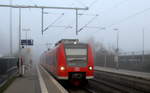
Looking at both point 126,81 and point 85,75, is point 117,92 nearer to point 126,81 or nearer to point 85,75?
point 85,75

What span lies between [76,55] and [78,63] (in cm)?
57

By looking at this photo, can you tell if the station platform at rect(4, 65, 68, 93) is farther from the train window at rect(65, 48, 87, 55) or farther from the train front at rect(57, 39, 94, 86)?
the train window at rect(65, 48, 87, 55)

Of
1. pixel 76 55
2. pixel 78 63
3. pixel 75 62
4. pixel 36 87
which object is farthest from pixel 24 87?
pixel 76 55

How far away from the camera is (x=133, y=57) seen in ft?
158

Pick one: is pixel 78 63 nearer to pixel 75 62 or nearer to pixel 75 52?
pixel 75 62

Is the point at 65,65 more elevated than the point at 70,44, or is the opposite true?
the point at 70,44

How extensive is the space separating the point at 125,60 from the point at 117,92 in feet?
107

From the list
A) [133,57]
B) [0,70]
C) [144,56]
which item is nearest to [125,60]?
[133,57]

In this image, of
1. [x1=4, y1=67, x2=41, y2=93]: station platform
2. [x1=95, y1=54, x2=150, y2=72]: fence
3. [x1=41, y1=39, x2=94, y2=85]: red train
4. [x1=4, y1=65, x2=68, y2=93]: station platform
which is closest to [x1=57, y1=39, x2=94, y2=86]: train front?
[x1=41, y1=39, x2=94, y2=85]: red train

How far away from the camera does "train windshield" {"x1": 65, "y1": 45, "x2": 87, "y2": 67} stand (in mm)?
20742

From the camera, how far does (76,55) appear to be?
68.9ft

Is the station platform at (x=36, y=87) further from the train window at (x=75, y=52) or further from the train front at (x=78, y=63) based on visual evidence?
the train window at (x=75, y=52)

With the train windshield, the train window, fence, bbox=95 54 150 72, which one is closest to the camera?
the train windshield

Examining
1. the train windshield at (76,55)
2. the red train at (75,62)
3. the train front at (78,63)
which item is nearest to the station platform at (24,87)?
the red train at (75,62)
